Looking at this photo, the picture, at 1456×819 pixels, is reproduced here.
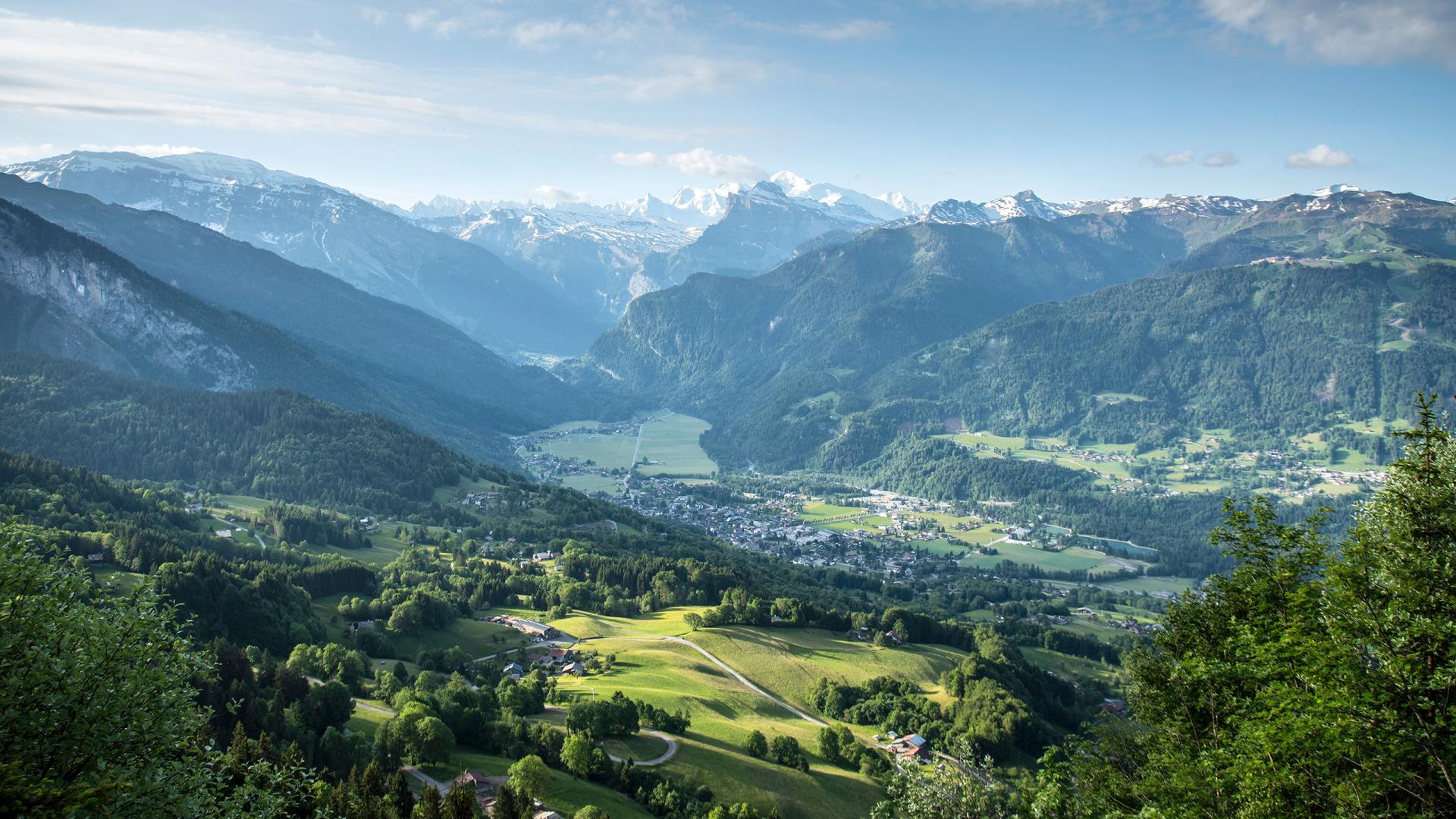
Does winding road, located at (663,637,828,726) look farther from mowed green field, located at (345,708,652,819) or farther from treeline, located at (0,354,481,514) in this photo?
treeline, located at (0,354,481,514)

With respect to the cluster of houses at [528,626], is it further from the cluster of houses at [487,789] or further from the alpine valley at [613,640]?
the cluster of houses at [487,789]

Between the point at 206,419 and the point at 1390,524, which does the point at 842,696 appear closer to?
the point at 1390,524

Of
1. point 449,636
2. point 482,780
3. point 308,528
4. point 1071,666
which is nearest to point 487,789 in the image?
point 482,780

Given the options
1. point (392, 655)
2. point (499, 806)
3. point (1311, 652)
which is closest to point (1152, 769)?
point (1311, 652)

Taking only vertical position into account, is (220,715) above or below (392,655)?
above

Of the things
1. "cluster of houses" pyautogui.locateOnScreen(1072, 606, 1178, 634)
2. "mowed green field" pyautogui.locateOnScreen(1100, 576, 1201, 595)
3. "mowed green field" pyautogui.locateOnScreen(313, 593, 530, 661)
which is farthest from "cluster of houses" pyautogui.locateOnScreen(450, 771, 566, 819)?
"mowed green field" pyautogui.locateOnScreen(1100, 576, 1201, 595)

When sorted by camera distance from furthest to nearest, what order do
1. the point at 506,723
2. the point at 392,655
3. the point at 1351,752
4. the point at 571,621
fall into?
1. the point at 571,621
2. the point at 392,655
3. the point at 506,723
4. the point at 1351,752

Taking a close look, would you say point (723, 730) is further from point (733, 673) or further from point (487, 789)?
point (487, 789)

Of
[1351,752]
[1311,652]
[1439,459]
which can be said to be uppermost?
[1439,459]

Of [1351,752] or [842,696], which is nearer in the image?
[1351,752]
